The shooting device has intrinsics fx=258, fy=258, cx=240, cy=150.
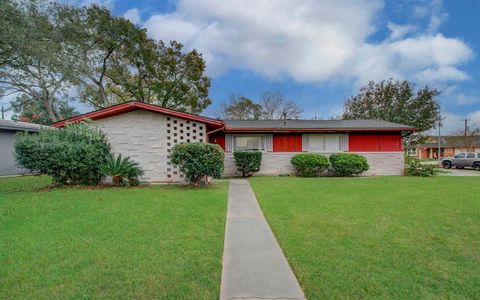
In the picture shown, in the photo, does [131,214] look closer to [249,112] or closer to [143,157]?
[143,157]

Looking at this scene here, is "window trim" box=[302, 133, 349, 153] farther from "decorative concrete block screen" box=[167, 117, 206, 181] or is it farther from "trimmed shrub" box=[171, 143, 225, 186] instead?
"trimmed shrub" box=[171, 143, 225, 186]

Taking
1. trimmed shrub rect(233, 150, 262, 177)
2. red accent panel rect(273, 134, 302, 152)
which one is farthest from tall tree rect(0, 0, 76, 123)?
red accent panel rect(273, 134, 302, 152)

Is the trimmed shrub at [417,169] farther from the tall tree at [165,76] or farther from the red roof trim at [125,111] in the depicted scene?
the tall tree at [165,76]

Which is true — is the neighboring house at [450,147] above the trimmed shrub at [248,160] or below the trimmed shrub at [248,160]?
above

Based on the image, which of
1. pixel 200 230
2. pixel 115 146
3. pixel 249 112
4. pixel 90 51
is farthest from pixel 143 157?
pixel 249 112

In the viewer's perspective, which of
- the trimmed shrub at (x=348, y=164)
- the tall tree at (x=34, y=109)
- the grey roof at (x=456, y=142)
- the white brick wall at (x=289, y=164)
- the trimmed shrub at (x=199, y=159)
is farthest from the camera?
the grey roof at (x=456, y=142)

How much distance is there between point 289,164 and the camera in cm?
1516

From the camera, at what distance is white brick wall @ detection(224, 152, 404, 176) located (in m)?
15.1

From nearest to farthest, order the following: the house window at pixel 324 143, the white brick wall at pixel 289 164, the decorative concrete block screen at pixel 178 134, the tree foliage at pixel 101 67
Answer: the decorative concrete block screen at pixel 178 134
the white brick wall at pixel 289 164
the house window at pixel 324 143
the tree foliage at pixel 101 67

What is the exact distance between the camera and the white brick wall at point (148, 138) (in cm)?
1127

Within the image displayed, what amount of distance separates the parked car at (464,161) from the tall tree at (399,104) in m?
5.22

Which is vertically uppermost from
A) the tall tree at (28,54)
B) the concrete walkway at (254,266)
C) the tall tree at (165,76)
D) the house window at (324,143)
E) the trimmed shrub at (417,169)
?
the tall tree at (165,76)

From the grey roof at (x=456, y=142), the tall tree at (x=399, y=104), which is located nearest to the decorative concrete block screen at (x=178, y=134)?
the tall tree at (x=399, y=104)

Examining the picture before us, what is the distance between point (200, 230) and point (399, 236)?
3.51m
